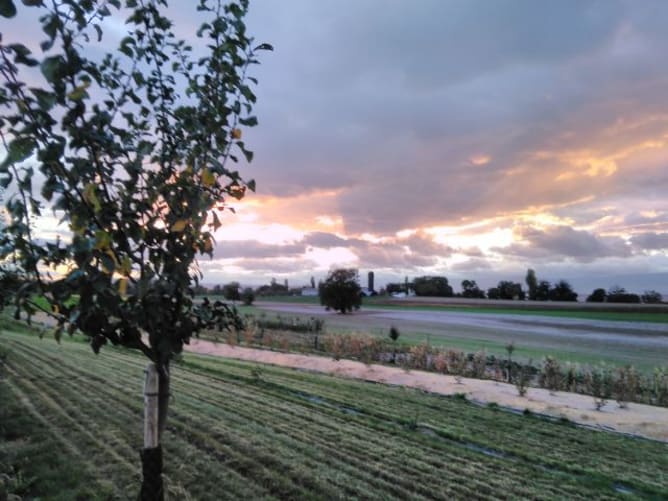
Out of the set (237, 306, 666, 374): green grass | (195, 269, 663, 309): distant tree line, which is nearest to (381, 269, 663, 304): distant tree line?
(195, 269, 663, 309): distant tree line

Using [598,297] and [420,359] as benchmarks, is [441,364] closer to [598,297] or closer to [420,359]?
[420,359]

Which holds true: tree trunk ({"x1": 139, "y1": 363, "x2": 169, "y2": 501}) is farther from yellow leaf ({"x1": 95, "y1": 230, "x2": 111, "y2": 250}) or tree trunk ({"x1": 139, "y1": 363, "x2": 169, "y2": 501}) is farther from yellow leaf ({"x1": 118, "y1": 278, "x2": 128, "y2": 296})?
yellow leaf ({"x1": 95, "y1": 230, "x2": 111, "y2": 250})

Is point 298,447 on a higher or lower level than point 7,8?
lower

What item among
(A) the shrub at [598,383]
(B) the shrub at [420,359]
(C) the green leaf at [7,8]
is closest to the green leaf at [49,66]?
(C) the green leaf at [7,8]

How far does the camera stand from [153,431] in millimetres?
2701

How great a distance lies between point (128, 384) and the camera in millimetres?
9000

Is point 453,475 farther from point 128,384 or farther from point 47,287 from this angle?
point 128,384

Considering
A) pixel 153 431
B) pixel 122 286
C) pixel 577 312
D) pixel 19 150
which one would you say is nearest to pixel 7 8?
pixel 19 150

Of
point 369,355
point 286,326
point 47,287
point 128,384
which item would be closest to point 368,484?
point 47,287

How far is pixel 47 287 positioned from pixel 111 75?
4.91 ft

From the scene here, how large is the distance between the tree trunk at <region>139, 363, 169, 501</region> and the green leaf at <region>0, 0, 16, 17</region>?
1.92 meters

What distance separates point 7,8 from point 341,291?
5355 cm

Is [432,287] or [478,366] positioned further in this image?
[432,287]

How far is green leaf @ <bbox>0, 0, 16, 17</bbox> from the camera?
4.19 ft
